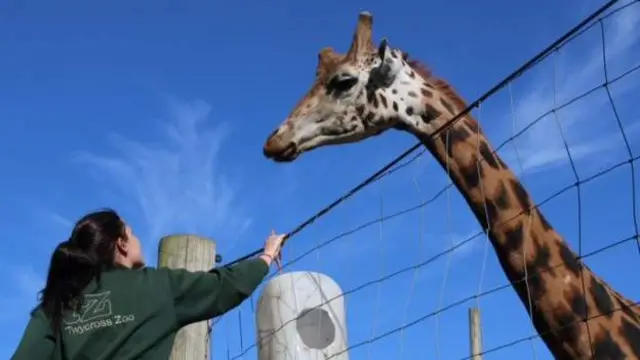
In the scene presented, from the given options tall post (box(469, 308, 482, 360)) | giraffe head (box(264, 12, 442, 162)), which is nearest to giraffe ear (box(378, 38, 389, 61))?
giraffe head (box(264, 12, 442, 162))

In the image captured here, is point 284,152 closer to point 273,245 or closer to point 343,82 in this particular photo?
point 343,82

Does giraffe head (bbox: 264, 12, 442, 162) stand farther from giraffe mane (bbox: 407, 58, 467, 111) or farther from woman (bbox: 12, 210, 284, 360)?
woman (bbox: 12, 210, 284, 360)

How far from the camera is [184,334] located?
11.7ft

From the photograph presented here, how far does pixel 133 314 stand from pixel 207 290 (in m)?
0.19

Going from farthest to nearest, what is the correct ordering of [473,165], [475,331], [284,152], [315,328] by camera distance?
[475,331] < [284,152] < [315,328] < [473,165]

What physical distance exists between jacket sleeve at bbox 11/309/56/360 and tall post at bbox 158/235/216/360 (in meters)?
1.46

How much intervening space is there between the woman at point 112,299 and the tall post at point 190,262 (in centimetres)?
138

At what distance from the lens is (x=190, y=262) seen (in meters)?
3.66

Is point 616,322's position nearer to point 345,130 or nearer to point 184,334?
point 345,130

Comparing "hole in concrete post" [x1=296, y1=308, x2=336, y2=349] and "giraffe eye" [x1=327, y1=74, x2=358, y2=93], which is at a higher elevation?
"giraffe eye" [x1=327, y1=74, x2=358, y2=93]

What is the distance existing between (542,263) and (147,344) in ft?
4.86

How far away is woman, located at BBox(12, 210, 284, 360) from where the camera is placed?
2031 millimetres

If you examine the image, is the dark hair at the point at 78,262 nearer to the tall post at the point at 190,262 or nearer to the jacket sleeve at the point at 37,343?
the jacket sleeve at the point at 37,343

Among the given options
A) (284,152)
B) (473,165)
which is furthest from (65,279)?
(473,165)
